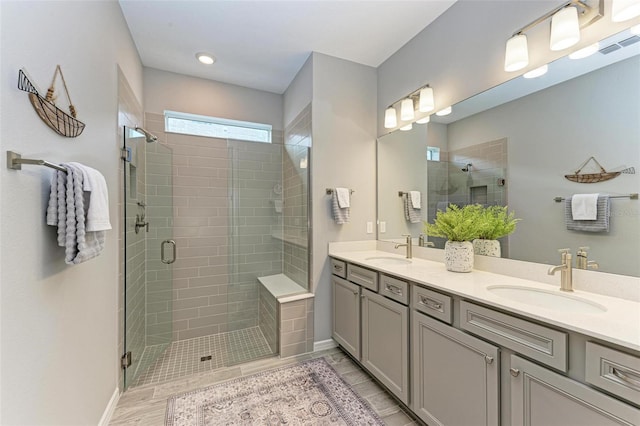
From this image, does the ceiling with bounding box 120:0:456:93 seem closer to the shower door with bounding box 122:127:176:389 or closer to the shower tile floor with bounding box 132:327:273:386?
the shower door with bounding box 122:127:176:389

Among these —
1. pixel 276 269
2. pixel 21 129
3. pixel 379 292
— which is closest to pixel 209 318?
pixel 276 269

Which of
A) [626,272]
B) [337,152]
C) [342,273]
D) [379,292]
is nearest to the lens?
[626,272]


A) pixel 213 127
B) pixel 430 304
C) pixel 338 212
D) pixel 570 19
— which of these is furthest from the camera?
pixel 213 127

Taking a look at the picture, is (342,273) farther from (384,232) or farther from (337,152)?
(337,152)

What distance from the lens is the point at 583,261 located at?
1330 millimetres

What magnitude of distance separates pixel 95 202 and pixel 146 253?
169cm

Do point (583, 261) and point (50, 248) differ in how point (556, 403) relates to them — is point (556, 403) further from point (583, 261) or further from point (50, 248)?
point (50, 248)

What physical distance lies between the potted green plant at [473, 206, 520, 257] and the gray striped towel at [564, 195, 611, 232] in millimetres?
273

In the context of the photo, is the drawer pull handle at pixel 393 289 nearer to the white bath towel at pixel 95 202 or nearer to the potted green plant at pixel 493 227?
the potted green plant at pixel 493 227

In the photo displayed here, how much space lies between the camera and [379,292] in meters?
1.92

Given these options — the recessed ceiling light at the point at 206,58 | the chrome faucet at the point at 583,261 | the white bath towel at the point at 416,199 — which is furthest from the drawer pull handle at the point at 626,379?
the recessed ceiling light at the point at 206,58

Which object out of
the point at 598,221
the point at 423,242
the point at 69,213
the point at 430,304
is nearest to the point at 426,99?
the point at 423,242

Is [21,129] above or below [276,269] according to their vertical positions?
above

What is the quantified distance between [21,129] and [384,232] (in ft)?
8.38
